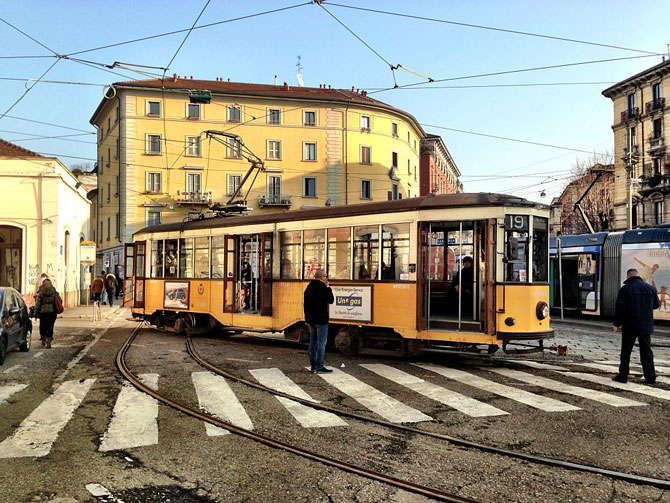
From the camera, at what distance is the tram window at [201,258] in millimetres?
15239

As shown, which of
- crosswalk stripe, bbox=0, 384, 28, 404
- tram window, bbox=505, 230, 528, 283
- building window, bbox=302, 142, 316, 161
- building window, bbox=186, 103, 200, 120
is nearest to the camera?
crosswalk stripe, bbox=0, 384, 28, 404

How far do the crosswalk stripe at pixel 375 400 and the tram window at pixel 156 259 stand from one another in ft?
28.3

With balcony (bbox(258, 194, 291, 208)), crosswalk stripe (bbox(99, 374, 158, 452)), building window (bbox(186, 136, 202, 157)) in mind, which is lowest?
crosswalk stripe (bbox(99, 374, 158, 452))

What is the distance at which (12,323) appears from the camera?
11.8m

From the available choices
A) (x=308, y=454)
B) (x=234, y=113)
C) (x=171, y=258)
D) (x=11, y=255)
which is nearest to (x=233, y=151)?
(x=234, y=113)

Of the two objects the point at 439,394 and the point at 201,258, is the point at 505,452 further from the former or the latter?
the point at 201,258

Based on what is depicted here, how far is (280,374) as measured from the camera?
980 cm

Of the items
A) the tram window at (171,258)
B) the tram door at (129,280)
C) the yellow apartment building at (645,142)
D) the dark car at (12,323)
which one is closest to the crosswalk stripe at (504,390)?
the dark car at (12,323)

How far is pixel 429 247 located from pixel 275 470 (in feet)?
21.2

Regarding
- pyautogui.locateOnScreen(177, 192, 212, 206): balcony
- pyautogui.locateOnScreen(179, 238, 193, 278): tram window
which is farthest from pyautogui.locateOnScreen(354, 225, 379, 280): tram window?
pyautogui.locateOnScreen(177, 192, 212, 206): balcony

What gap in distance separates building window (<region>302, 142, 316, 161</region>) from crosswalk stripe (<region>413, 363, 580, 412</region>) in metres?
40.8

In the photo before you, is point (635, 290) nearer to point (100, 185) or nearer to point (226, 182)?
point (226, 182)

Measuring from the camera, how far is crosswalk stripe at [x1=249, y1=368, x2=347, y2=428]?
676 cm

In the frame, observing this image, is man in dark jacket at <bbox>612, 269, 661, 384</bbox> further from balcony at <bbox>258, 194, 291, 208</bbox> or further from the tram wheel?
balcony at <bbox>258, 194, 291, 208</bbox>
